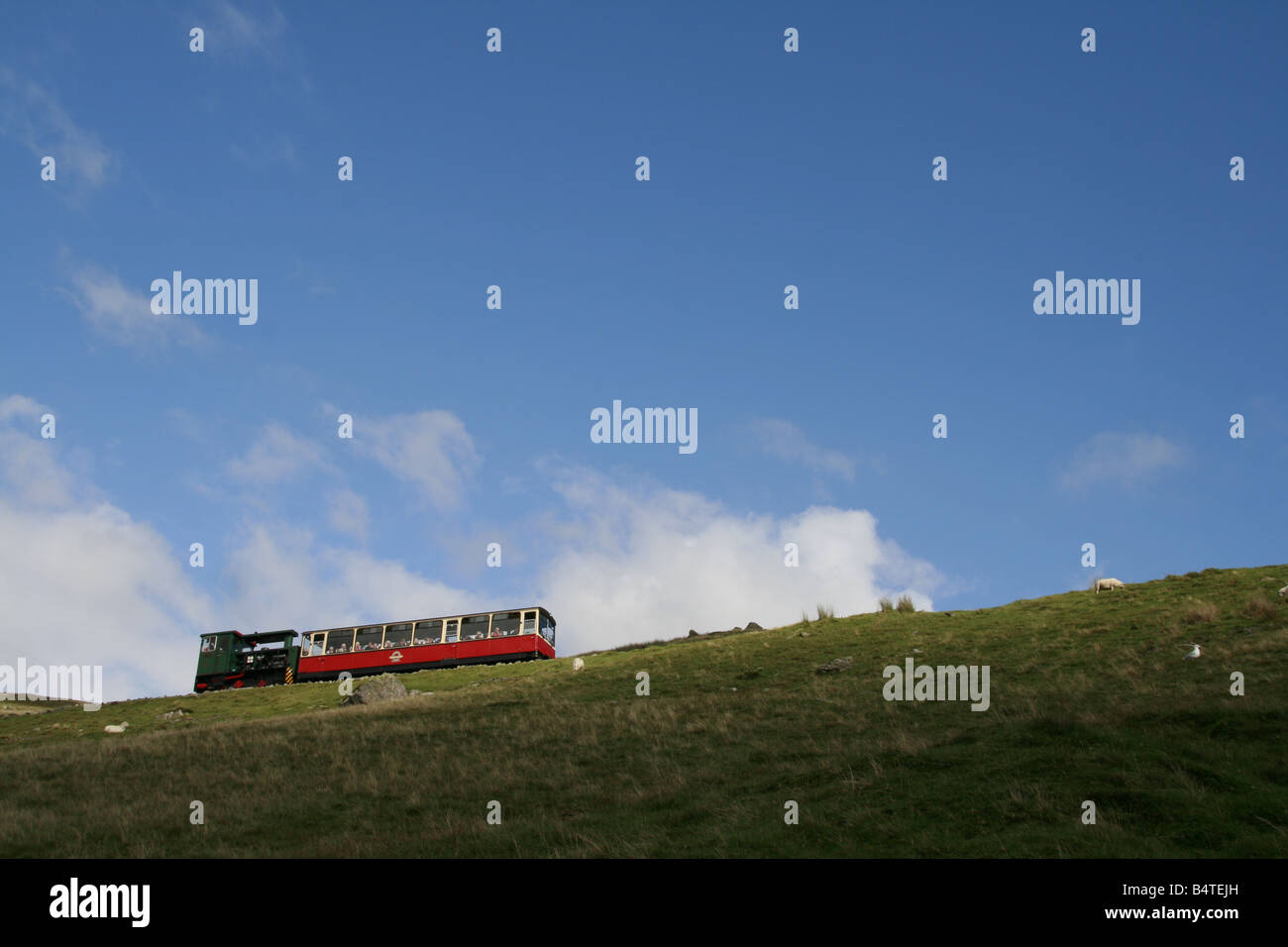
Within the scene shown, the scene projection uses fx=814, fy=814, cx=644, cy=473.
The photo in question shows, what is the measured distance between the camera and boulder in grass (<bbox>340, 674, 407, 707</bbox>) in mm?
38281

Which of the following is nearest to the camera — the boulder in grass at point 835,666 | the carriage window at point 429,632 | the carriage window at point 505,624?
the boulder in grass at point 835,666

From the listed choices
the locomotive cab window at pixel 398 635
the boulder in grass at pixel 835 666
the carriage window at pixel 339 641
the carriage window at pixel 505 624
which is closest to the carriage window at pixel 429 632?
the locomotive cab window at pixel 398 635

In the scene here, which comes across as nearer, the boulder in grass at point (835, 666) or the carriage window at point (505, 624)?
the boulder in grass at point (835, 666)

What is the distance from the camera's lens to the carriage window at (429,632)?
57.2m

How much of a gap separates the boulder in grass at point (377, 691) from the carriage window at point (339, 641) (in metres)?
19.5

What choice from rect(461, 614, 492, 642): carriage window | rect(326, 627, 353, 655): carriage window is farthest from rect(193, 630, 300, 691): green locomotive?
rect(461, 614, 492, 642): carriage window

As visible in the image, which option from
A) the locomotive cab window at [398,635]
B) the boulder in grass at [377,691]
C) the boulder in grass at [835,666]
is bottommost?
the boulder in grass at [377,691]

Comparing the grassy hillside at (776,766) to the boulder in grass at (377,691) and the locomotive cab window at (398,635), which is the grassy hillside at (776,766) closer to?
the boulder in grass at (377,691)

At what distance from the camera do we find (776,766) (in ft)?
56.0
